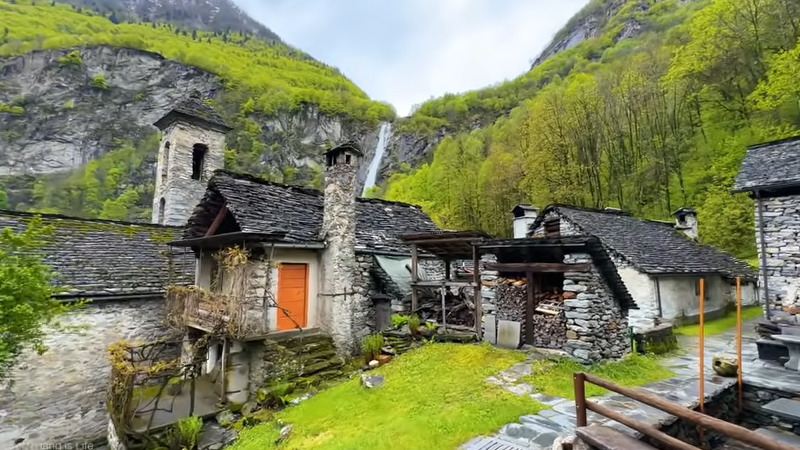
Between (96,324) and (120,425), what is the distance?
13.5 ft

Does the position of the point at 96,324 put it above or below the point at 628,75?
below

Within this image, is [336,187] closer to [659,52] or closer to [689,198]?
[689,198]

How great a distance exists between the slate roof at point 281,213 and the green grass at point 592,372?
18.1ft

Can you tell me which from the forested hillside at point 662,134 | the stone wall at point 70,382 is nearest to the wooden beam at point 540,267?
the stone wall at point 70,382

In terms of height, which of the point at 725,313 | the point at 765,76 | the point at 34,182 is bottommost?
the point at 725,313

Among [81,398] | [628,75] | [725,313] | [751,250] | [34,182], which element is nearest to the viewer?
[81,398]

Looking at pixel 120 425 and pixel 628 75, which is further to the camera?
pixel 628 75

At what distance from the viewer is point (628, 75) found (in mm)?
22078

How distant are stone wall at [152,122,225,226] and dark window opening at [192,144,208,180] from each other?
0.55 ft

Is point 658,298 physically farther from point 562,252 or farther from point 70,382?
point 70,382

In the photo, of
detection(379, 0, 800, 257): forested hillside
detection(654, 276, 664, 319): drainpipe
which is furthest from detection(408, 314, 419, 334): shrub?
detection(379, 0, 800, 257): forested hillside

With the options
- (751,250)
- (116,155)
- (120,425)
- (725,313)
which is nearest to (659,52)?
(751,250)

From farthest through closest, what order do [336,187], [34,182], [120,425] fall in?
[34,182]
[336,187]
[120,425]

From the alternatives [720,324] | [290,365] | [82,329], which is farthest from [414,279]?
[720,324]
